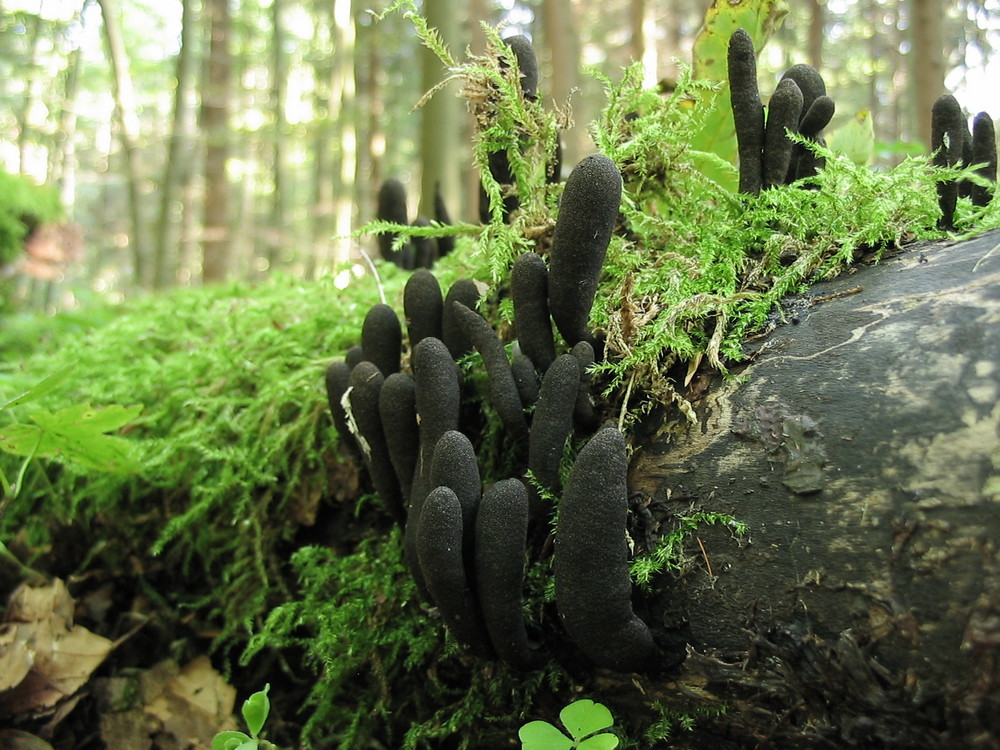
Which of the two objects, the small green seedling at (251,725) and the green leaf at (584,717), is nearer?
the green leaf at (584,717)

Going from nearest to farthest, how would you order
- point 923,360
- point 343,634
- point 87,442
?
point 923,360
point 343,634
point 87,442

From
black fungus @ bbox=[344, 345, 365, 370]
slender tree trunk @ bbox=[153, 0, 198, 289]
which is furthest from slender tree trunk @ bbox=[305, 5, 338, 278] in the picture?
black fungus @ bbox=[344, 345, 365, 370]

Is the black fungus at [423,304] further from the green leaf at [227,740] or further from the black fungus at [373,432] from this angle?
the green leaf at [227,740]

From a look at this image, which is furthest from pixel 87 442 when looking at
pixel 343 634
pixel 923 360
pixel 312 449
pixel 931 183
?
pixel 931 183

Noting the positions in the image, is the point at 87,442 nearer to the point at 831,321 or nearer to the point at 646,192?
the point at 646,192

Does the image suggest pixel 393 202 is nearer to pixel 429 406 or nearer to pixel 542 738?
pixel 429 406

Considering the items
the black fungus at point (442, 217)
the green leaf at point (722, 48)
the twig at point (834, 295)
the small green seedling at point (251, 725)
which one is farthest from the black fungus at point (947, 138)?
the small green seedling at point (251, 725)

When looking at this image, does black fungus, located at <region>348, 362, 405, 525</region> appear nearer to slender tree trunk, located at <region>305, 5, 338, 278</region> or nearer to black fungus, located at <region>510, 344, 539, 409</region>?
black fungus, located at <region>510, 344, 539, 409</region>
